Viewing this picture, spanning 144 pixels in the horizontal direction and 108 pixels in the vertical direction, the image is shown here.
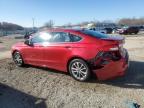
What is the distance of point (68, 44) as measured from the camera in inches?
290

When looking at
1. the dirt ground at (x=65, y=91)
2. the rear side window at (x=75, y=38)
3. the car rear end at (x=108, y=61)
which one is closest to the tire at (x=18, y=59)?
the dirt ground at (x=65, y=91)

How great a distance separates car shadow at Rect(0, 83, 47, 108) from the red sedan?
1741mm

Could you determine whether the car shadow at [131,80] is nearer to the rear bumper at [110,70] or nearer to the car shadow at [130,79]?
the car shadow at [130,79]

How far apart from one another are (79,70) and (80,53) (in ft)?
1.65

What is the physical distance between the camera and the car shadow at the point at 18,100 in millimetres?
5484

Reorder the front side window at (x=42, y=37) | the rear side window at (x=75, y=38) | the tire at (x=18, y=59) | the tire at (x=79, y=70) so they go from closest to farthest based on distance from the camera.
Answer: the tire at (x=79, y=70)
the rear side window at (x=75, y=38)
the front side window at (x=42, y=37)
the tire at (x=18, y=59)

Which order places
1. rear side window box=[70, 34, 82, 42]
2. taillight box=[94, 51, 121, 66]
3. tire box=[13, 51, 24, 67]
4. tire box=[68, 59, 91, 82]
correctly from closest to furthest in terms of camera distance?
taillight box=[94, 51, 121, 66]
tire box=[68, 59, 91, 82]
rear side window box=[70, 34, 82, 42]
tire box=[13, 51, 24, 67]

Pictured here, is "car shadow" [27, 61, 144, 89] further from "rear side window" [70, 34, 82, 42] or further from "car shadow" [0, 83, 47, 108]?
"car shadow" [0, 83, 47, 108]

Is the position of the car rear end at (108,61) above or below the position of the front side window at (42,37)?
below

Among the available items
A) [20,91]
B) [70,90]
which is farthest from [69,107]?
[20,91]

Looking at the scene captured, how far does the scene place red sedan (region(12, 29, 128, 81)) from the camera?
666 centimetres

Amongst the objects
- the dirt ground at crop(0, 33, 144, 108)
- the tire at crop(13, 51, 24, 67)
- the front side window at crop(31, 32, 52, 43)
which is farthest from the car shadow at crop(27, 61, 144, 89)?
the tire at crop(13, 51, 24, 67)

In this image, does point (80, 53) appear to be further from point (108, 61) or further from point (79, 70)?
point (108, 61)

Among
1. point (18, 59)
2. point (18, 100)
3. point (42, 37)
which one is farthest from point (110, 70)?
point (18, 59)
